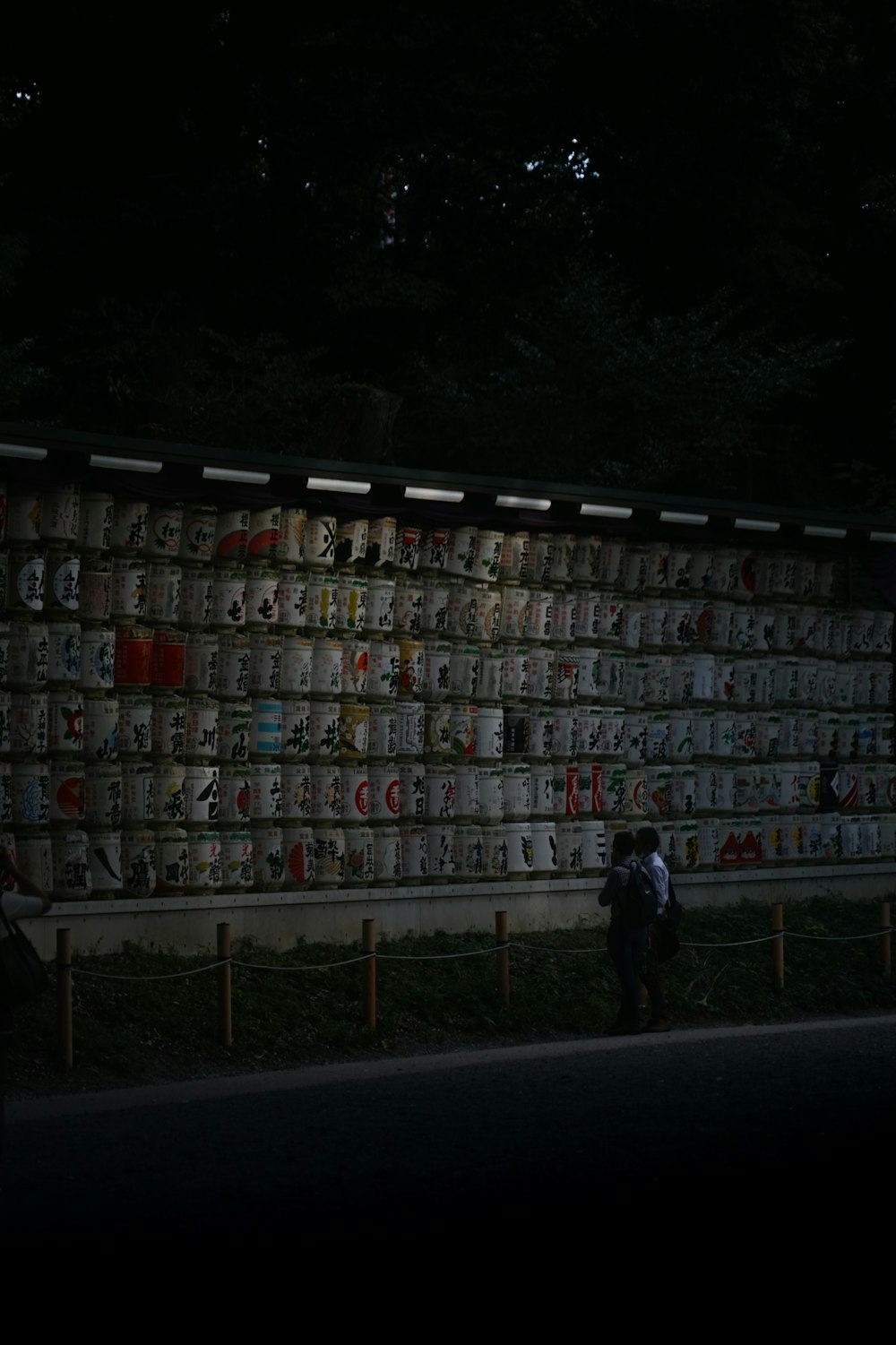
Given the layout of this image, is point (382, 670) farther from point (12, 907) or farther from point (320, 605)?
point (12, 907)

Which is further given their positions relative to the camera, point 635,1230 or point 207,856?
point 207,856

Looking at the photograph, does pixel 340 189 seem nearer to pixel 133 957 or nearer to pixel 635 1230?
pixel 133 957

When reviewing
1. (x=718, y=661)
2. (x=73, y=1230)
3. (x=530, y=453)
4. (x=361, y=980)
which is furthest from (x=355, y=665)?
(x=530, y=453)

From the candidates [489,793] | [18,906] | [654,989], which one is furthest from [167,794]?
[18,906]

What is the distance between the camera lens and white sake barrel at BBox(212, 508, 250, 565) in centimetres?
1609

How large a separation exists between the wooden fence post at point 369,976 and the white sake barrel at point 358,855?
6.15 ft

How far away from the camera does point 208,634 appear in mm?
16000

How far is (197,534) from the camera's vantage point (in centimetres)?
1595

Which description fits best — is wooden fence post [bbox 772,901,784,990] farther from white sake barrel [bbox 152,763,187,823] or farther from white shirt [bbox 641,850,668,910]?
white sake barrel [bbox 152,763,187,823]

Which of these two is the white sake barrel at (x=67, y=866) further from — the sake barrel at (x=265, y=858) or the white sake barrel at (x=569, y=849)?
the white sake barrel at (x=569, y=849)

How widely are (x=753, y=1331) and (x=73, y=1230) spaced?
10.8 ft

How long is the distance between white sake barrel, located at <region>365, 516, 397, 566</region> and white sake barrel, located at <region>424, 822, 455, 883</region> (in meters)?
2.60

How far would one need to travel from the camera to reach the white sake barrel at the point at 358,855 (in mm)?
16766

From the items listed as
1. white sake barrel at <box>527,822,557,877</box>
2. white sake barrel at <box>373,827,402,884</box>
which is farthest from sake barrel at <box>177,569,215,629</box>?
white sake barrel at <box>527,822,557,877</box>
